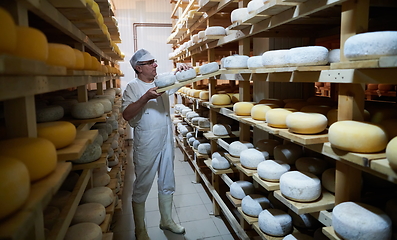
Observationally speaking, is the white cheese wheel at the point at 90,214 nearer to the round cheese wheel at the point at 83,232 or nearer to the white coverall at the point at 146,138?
the round cheese wheel at the point at 83,232

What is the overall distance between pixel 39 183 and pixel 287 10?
1.47 metres

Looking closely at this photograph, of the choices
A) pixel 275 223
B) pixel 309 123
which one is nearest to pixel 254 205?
pixel 275 223

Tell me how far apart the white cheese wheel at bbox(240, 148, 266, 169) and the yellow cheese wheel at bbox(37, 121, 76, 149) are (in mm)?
1260

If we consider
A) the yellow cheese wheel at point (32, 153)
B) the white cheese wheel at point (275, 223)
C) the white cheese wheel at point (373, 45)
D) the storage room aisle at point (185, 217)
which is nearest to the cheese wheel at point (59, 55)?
the yellow cheese wheel at point (32, 153)

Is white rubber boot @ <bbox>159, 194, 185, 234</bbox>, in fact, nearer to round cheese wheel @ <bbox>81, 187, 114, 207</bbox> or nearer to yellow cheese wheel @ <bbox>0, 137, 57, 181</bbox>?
round cheese wheel @ <bbox>81, 187, 114, 207</bbox>

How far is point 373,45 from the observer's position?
1.03m

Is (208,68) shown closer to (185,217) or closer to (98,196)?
(98,196)

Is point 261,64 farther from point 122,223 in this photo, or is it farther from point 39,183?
point 122,223

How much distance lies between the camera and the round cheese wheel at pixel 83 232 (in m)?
1.54

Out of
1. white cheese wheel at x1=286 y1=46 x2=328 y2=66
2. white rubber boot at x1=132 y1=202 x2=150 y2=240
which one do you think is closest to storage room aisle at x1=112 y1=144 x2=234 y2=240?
white rubber boot at x1=132 y1=202 x2=150 y2=240

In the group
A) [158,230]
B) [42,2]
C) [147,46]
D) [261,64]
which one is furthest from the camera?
[147,46]

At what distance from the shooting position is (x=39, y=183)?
0.91 m

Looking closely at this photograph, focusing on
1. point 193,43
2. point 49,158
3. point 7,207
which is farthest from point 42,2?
point 193,43

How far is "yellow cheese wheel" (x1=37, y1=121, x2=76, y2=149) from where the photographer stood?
1.21 meters
